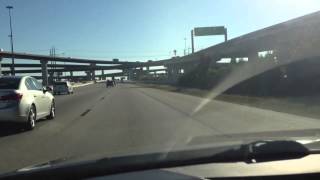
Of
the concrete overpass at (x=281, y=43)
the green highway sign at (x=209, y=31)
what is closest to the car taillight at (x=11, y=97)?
the concrete overpass at (x=281, y=43)

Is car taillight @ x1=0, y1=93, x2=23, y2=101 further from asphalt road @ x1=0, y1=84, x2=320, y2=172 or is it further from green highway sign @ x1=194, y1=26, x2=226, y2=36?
green highway sign @ x1=194, y1=26, x2=226, y2=36

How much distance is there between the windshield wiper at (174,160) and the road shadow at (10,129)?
1326cm

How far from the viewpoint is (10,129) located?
1908cm

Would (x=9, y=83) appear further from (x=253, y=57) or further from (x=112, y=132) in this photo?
(x=253, y=57)

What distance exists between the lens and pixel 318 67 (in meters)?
46.2

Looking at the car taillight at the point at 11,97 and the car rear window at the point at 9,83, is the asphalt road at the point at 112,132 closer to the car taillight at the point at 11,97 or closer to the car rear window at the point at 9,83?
the car taillight at the point at 11,97

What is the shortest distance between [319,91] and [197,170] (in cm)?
3825

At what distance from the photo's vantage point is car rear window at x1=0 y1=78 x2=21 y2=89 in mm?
18500

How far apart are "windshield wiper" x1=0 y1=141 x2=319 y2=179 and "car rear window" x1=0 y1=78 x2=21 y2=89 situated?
46.7 ft

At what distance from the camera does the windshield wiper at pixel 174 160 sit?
4395 mm

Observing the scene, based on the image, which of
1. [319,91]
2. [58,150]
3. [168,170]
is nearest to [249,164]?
[168,170]

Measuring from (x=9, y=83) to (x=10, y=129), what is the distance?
1380 mm

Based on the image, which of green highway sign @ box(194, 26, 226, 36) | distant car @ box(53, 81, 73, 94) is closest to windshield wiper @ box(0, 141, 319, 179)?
distant car @ box(53, 81, 73, 94)

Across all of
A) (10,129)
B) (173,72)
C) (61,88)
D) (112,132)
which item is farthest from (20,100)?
(173,72)
